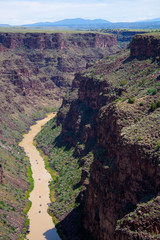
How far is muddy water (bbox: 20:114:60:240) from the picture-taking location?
71.1 meters

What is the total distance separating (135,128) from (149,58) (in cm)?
4283

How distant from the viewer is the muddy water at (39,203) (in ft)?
233

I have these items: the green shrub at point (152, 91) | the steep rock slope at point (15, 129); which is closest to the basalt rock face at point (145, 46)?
the green shrub at point (152, 91)

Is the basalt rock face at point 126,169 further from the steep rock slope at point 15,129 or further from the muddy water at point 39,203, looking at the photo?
the steep rock slope at point 15,129

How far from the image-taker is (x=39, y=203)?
83.4 meters

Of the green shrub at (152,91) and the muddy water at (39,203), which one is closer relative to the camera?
the green shrub at (152,91)

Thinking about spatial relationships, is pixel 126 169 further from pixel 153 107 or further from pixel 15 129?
pixel 15 129

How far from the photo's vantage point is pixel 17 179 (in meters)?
91.8

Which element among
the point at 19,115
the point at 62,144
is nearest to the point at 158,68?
the point at 62,144

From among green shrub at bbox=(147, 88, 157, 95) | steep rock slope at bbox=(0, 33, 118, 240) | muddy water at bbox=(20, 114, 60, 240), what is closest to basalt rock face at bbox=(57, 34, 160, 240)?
green shrub at bbox=(147, 88, 157, 95)

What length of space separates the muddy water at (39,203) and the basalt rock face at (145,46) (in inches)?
1643

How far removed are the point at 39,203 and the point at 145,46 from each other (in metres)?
48.4

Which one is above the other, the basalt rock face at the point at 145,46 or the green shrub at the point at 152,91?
the basalt rock face at the point at 145,46

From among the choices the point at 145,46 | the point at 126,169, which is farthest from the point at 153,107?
the point at 145,46
